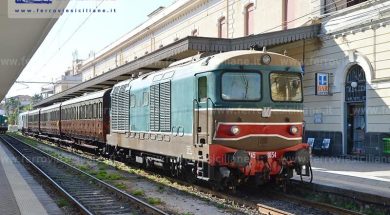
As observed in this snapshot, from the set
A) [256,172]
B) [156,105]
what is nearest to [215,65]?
[256,172]

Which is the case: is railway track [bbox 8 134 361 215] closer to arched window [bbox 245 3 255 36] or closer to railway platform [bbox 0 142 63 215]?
railway platform [bbox 0 142 63 215]

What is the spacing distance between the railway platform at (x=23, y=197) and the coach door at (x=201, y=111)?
328 centimetres

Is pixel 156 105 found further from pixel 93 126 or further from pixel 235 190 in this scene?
pixel 93 126

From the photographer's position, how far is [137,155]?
16.2 metres

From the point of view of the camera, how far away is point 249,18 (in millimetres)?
28781

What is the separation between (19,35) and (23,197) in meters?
6.95

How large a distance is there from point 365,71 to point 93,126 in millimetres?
11684

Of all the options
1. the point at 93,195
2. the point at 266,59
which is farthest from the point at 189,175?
the point at 266,59

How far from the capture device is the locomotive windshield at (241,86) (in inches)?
418

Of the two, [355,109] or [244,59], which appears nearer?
[244,59]

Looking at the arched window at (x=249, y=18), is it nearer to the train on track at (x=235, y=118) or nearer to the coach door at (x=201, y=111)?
the train on track at (x=235, y=118)

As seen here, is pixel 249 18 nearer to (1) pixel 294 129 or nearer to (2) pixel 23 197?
(1) pixel 294 129

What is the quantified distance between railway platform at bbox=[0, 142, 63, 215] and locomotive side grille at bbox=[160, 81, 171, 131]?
11.0 feet

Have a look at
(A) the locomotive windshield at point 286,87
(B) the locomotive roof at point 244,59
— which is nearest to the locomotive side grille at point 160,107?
(B) the locomotive roof at point 244,59
